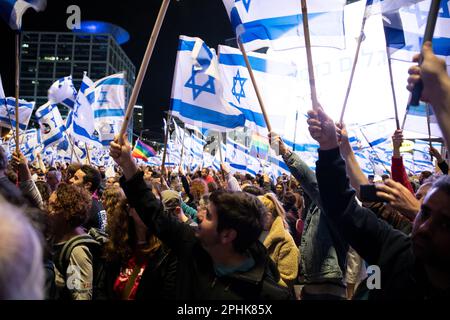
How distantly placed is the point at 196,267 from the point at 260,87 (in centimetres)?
533

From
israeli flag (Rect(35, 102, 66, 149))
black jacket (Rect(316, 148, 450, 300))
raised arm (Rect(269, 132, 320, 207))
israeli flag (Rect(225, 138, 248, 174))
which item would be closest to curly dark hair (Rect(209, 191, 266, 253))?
black jacket (Rect(316, 148, 450, 300))

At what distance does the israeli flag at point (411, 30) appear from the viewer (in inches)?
133

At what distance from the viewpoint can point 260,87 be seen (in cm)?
748

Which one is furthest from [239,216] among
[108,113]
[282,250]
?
[108,113]

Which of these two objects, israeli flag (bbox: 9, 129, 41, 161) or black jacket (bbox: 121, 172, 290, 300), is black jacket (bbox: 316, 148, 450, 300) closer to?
black jacket (bbox: 121, 172, 290, 300)

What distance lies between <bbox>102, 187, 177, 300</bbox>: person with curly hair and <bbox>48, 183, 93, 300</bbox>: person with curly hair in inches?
6.4

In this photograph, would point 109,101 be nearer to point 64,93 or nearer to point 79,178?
point 64,93

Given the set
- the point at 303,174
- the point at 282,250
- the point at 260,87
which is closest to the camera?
the point at 303,174

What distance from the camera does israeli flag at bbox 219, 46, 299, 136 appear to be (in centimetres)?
746

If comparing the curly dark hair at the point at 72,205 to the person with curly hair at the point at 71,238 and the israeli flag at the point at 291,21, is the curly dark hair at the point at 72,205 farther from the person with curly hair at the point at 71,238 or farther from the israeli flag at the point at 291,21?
the israeli flag at the point at 291,21

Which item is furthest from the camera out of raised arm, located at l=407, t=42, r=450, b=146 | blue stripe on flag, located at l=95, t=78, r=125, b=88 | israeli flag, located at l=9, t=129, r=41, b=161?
israeli flag, located at l=9, t=129, r=41, b=161

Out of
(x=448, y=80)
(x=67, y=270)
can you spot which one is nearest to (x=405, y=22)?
(x=448, y=80)

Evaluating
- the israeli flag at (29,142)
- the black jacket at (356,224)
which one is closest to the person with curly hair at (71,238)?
the black jacket at (356,224)

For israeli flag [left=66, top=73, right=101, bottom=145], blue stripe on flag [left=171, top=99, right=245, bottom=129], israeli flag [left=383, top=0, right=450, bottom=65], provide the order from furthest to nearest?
1. israeli flag [left=66, top=73, right=101, bottom=145]
2. blue stripe on flag [left=171, top=99, right=245, bottom=129]
3. israeli flag [left=383, top=0, right=450, bottom=65]
